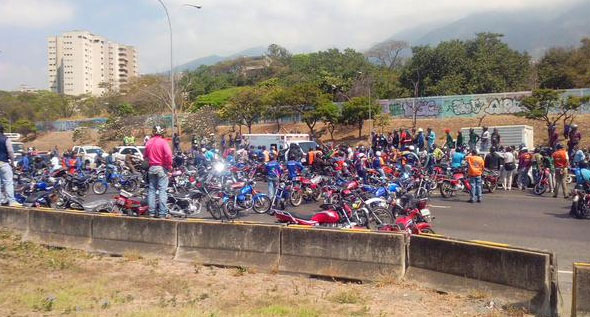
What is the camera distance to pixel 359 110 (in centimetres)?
4591

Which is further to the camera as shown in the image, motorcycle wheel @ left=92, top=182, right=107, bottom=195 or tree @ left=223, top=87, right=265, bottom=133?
tree @ left=223, top=87, right=265, bottom=133

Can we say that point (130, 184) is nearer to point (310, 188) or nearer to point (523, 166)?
point (310, 188)

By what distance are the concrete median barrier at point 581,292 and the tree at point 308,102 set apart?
4224 centimetres

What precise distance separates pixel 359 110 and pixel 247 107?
11963mm

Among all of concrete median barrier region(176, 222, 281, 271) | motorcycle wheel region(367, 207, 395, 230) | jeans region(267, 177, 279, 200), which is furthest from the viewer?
jeans region(267, 177, 279, 200)

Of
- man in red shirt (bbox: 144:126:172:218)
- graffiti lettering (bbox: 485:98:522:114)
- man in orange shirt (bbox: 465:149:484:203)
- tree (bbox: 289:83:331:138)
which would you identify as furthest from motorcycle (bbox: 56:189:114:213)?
graffiti lettering (bbox: 485:98:522:114)

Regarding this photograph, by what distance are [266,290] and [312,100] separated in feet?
140

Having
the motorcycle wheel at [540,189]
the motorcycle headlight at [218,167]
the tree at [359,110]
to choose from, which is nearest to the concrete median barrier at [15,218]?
the motorcycle headlight at [218,167]

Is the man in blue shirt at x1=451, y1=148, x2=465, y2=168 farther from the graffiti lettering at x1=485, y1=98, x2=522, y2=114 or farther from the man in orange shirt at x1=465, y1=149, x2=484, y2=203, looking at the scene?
the graffiti lettering at x1=485, y1=98, x2=522, y2=114

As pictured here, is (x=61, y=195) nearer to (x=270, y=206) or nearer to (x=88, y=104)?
(x=270, y=206)

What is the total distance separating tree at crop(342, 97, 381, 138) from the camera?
45844 mm

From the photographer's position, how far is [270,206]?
47.1ft

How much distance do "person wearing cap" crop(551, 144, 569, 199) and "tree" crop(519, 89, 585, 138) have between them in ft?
67.5

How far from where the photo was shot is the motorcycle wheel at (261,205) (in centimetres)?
1411
